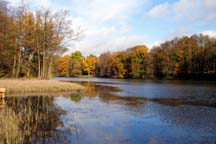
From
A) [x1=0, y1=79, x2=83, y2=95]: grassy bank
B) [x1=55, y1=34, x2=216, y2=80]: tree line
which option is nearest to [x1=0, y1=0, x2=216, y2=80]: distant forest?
[x1=55, y1=34, x2=216, y2=80]: tree line

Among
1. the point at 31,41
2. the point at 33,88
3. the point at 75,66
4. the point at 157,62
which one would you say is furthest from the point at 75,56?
the point at 33,88

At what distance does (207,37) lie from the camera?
258 feet

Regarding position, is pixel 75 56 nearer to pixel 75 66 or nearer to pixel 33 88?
pixel 75 66

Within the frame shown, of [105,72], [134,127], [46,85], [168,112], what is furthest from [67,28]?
[105,72]

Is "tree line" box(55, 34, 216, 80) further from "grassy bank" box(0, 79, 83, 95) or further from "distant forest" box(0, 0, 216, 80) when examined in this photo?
"grassy bank" box(0, 79, 83, 95)

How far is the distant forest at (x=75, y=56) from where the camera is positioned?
141 feet

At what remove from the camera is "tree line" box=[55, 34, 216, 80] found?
75.8 meters

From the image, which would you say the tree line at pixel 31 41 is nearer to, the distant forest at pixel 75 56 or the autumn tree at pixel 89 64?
the distant forest at pixel 75 56

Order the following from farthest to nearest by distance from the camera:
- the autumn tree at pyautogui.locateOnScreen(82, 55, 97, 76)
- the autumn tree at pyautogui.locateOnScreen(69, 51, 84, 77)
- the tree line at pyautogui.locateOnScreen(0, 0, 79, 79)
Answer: the autumn tree at pyautogui.locateOnScreen(82, 55, 97, 76)
the autumn tree at pyautogui.locateOnScreen(69, 51, 84, 77)
the tree line at pyautogui.locateOnScreen(0, 0, 79, 79)

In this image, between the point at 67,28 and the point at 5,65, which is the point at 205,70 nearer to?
the point at 67,28

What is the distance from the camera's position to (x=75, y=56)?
132m

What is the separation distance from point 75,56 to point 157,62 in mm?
52835

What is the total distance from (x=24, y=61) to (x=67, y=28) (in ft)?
33.0

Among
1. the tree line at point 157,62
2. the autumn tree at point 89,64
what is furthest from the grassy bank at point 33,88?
the autumn tree at point 89,64
